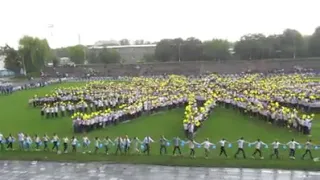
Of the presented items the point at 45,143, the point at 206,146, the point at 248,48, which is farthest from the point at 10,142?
the point at 248,48

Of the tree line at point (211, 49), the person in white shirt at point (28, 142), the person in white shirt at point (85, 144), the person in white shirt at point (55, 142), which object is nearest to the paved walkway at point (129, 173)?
the person in white shirt at point (85, 144)

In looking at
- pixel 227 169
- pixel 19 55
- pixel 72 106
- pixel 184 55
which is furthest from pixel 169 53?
pixel 227 169

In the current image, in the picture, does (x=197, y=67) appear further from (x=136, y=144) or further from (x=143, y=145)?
(x=143, y=145)

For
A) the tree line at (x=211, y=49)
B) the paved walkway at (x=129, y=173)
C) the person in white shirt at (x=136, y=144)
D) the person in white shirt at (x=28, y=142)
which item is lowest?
the paved walkway at (x=129, y=173)

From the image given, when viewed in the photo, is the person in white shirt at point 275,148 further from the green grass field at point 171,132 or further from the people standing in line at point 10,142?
the people standing in line at point 10,142

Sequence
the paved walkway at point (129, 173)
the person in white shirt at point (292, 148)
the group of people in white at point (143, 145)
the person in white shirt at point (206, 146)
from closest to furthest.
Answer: the paved walkway at point (129, 173), the person in white shirt at point (292, 148), the group of people in white at point (143, 145), the person in white shirt at point (206, 146)

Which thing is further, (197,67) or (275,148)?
(197,67)
